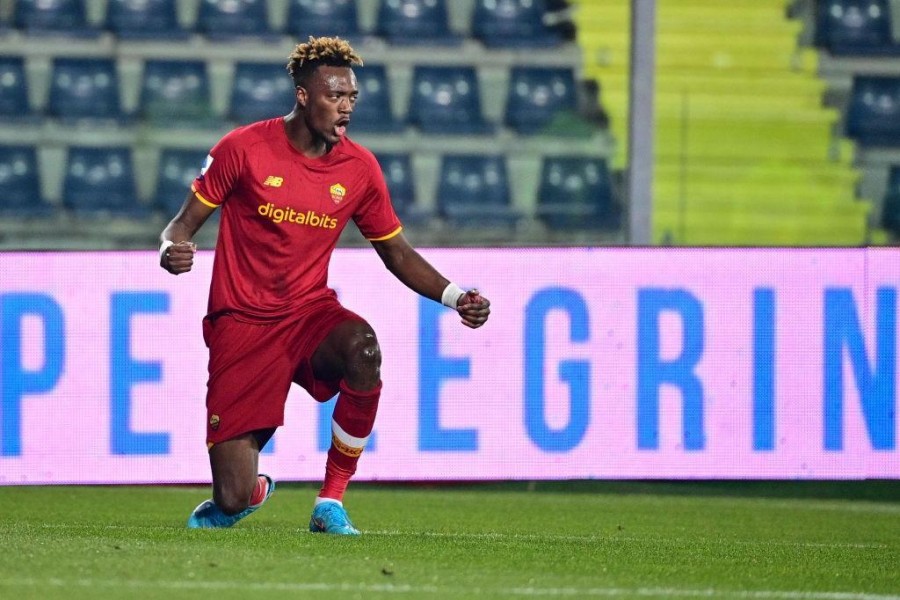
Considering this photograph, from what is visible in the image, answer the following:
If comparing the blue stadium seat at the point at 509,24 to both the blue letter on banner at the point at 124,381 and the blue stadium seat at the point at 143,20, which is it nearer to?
the blue stadium seat at the point at 143,20

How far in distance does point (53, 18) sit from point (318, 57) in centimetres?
616

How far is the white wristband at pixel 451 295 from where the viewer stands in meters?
5.95

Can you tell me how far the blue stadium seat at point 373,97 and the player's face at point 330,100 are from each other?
5911mm

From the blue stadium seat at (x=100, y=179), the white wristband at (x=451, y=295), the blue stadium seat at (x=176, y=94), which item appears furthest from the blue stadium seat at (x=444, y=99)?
the white wristband at (x=451, y=295)

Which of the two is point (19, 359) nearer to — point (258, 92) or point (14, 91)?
point (14, 91)

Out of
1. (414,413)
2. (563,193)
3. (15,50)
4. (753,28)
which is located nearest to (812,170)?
(753,28)

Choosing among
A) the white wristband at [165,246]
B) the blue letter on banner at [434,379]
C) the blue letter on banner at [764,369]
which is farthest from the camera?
the blue letter on banner at [764,369]

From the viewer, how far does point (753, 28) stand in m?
13.2

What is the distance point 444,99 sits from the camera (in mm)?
11961

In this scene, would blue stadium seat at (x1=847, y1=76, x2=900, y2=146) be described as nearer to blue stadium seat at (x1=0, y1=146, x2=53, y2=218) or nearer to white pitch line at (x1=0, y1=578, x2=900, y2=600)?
blue stadium seat at (x1=0, y1=146, x2=53, y2=218)

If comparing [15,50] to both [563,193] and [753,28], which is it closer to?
[563,193]

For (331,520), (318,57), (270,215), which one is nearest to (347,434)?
(331,520)

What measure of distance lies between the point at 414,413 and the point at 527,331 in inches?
28.6

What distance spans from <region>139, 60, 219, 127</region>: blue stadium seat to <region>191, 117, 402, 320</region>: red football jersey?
17.2ft
